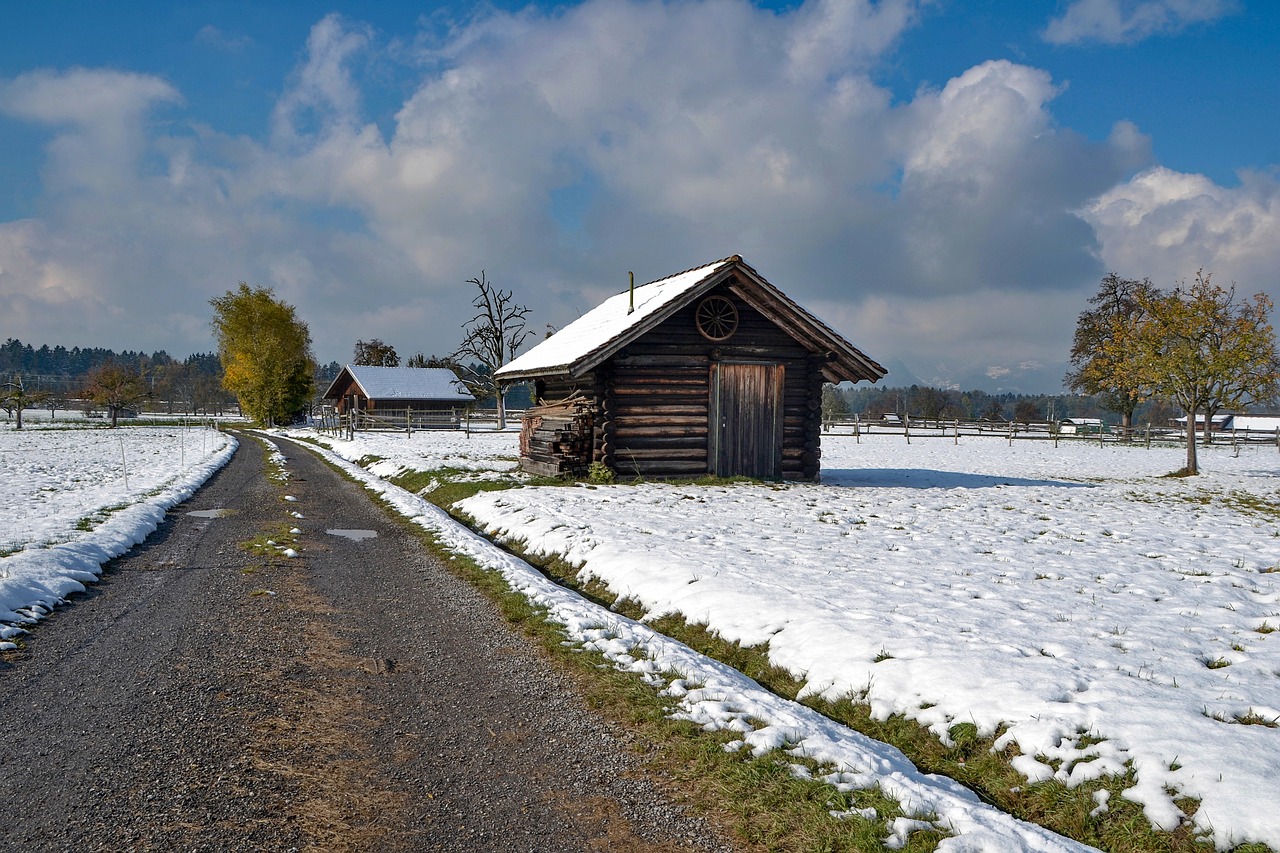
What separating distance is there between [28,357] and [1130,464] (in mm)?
250965

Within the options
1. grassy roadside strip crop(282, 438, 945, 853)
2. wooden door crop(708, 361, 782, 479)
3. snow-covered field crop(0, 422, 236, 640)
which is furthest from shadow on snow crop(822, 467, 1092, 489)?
snow-covered field crop(0, 422, 236, 640)

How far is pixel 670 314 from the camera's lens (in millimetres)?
18328

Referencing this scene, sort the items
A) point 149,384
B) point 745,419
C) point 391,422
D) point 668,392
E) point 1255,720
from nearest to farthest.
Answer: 1. point 1255,720
2. point 668,392
3. point 745,419
4. point 391,422
5. point 149,384

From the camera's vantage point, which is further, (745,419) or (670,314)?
(745,419)

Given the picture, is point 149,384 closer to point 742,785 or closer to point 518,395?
point 518,395

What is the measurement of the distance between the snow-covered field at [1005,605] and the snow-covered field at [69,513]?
5855 millimetres

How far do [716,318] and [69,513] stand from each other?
46.9ft

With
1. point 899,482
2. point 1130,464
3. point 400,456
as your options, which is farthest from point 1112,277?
point 400,456

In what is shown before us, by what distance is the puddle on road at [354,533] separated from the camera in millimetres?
12279

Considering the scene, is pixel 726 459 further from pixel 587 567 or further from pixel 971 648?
pixel 971 648

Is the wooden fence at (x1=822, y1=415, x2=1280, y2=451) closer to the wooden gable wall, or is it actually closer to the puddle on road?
the wooden gable wall

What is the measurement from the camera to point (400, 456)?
2736 centimetres

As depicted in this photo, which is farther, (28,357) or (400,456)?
(28,357)

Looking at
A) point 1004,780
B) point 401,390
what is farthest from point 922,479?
point 401,390
